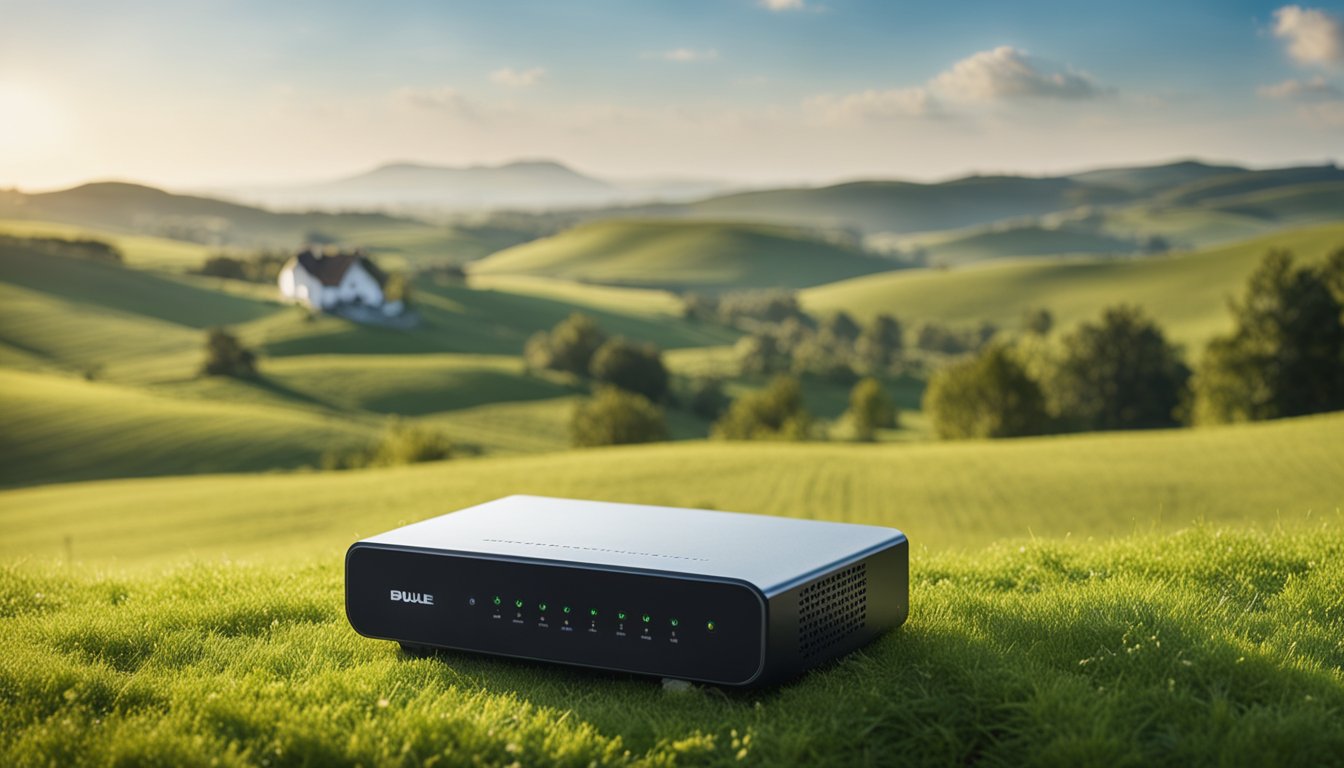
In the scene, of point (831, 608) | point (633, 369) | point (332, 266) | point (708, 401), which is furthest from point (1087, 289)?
point (831, 608)

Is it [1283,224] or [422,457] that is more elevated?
[1283,224]

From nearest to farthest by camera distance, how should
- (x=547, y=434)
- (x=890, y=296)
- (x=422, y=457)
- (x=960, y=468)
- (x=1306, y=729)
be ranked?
(x=1306, y=729), (x=960, y=468), (x=422, y=457), (x=547, y=434), (x=890, y=296)

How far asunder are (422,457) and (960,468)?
27.8 meters

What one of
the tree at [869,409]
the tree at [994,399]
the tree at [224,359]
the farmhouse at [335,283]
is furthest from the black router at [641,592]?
the farmhouse at [335,283]

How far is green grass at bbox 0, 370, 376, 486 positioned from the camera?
5234cm

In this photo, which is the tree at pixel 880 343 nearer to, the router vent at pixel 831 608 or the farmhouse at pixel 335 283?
the farmhouse at pixel 335 283

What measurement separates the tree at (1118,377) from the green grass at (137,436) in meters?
38.1

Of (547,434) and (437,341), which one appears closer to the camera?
(547,434)

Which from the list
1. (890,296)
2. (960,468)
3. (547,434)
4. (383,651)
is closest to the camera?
(383,651)

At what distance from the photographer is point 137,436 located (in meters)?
54.9

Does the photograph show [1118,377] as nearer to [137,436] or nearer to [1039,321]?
[1039,321]

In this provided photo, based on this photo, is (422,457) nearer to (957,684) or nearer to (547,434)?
(547,434)

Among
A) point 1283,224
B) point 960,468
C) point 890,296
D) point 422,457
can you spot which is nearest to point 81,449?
point 422,457

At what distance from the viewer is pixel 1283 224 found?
15400cm
